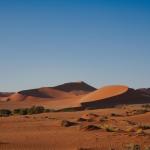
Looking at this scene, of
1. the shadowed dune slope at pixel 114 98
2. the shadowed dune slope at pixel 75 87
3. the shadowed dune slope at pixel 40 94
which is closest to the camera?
the shadowed dune slope at pixel 114 98

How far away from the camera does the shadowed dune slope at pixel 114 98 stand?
54.6 meters

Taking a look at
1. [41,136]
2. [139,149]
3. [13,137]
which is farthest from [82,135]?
[139,149]

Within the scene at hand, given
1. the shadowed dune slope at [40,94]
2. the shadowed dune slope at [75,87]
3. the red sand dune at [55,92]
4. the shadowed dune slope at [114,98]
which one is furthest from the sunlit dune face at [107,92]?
the shadowed dune slope at [75,87]

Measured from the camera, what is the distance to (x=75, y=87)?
9756cm

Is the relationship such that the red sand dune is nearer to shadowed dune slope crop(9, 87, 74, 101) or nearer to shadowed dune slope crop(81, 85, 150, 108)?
shadowed dune slope crop(9, 87, 74, 101)

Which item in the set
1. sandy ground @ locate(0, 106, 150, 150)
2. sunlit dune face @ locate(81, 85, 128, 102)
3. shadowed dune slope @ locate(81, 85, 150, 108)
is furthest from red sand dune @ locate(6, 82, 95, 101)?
sandy ground @ locate(0, 106, 150, 150)

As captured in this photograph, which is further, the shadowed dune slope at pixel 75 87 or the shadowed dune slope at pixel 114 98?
the shadowed dune slope at pixel 75 87

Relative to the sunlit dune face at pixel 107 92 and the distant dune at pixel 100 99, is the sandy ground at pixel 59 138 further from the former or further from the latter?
the sunlit dune face at pixel 107 92

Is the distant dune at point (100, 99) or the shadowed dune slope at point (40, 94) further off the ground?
the shadowed dune slope at point (40, 94)

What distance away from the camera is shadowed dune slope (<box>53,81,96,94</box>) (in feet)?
307

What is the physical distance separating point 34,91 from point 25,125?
5964cm

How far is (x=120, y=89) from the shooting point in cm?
6044

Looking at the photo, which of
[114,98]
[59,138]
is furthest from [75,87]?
[59,138]

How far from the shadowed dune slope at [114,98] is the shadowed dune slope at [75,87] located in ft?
98.5
